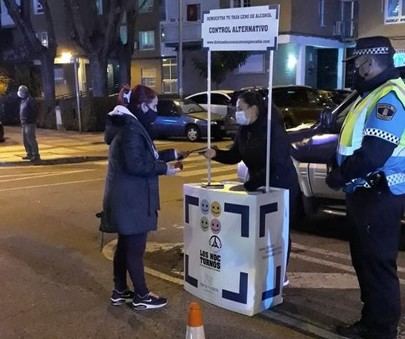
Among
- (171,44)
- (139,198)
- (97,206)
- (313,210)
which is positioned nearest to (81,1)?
(171,44)

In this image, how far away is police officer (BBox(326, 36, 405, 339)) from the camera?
12.5ft

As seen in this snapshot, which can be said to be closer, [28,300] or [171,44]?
[28,300]

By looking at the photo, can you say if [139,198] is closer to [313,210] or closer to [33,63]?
[313,210]

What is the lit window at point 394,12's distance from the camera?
1203 inches

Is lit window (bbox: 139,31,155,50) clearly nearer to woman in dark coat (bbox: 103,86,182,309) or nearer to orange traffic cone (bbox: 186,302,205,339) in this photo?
woman in dark coat (bbox: 103,86,182,309)

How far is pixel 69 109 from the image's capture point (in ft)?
81.6

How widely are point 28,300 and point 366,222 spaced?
2925mm

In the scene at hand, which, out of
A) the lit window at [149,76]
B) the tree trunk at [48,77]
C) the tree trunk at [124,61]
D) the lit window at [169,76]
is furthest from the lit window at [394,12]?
the tree trunk at [48,77]

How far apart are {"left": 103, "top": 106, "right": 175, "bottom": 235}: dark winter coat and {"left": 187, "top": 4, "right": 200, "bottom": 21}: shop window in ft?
98.5

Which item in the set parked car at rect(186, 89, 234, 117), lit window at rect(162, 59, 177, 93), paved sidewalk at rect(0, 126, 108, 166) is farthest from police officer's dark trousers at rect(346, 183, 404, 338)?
lit window at rect(162, 59, 177, 93)

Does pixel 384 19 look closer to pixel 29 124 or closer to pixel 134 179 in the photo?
pixel 29 124

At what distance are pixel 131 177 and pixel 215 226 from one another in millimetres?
763

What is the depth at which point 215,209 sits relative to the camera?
4.89m

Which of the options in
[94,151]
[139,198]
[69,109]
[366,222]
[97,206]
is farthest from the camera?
[69,109]
